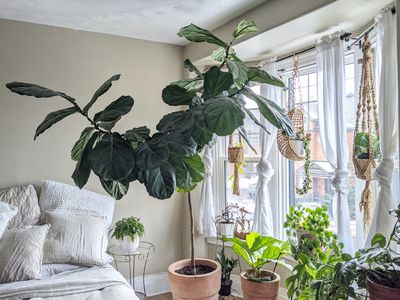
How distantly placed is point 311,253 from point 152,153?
1.66 m

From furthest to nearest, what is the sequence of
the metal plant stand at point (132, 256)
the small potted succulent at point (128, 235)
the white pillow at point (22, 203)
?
the metal plant stand at point (132, 256)
the small potted succulent at point (128, 235)
the white pillow at point (22, 203)

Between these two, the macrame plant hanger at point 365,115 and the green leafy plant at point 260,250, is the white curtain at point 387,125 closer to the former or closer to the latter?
the macrame plant hanger at point 365,115

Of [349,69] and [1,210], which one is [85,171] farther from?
[349,69]

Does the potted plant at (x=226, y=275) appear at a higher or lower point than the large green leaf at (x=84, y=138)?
lower

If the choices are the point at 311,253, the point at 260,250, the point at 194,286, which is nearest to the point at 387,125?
the point at 311,253

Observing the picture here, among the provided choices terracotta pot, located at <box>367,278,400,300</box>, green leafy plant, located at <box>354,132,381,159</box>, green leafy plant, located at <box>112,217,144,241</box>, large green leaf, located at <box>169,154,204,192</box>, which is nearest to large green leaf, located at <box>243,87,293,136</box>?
large green leaf, located at <box>169,154,204,192</box>

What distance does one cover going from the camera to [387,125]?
197cm

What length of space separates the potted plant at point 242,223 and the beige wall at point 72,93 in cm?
65

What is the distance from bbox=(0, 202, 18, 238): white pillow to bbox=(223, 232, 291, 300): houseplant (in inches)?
65.1

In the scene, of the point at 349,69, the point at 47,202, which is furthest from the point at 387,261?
the point at 47,202

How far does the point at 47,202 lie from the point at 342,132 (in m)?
2.36

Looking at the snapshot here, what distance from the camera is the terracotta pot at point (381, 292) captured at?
4.68 feet

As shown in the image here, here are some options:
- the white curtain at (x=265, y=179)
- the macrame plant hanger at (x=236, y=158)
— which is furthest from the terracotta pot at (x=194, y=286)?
the macrame plant hanger at (x=236, y=158)

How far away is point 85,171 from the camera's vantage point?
3.47 feet
